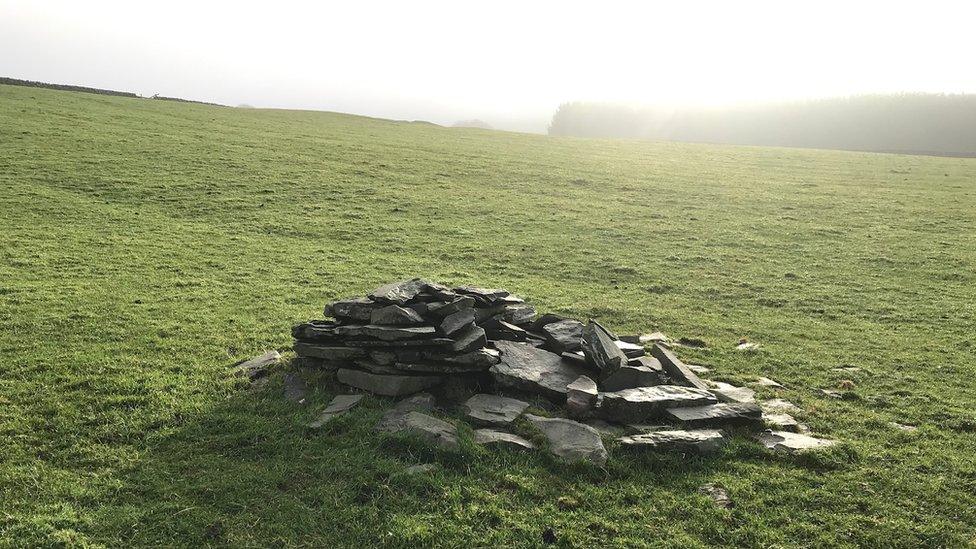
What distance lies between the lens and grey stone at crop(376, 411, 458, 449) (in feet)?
27.3

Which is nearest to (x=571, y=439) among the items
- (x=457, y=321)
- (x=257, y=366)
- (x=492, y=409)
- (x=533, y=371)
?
(x=492, y=409)

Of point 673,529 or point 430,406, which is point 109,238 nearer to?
point 430,406

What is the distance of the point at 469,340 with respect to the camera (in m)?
9.69

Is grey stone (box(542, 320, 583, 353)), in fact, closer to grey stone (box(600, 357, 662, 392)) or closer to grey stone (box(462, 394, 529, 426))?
grey stone (box(600, 357, 662, 392))

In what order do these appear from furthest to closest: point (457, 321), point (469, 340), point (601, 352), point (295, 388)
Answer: point (601, 352) < point (457, 321) < point (295, 388) < point (469, 340)

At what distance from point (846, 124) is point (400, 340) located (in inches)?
6513

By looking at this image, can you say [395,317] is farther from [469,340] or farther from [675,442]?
[675,442]

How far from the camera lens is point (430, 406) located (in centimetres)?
923

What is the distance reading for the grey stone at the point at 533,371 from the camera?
9703mm

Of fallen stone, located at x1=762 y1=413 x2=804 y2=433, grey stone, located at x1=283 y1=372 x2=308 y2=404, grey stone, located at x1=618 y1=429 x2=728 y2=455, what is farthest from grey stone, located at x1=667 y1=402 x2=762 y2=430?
grey stone, located at x1=283 y1=372 x2=308 y2=404

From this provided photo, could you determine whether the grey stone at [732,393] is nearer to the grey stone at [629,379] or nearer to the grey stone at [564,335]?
the grey stone at [629,379]

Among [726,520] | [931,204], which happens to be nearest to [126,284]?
[726,520]

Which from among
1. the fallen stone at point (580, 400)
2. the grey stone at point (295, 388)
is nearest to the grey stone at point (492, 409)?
the fallen stone at point (580, 400)

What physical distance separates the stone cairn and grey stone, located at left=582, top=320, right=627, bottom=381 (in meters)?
0.02
